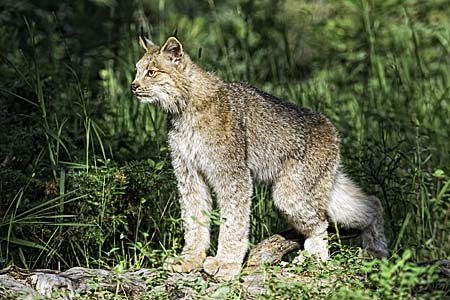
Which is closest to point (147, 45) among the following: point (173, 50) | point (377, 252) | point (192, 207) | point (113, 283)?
point (173, 50)

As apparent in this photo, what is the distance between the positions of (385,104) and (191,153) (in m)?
3.58

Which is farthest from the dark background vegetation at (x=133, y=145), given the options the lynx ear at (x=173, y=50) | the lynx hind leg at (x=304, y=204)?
the lynx ear at (x=173, y=50)

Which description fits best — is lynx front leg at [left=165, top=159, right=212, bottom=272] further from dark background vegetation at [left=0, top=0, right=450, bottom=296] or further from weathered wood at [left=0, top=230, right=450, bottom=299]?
weathered wood at [left=0, top=230, right=450, bottom=299]

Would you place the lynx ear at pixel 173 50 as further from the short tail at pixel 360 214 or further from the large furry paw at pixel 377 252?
the large furry paw at pixel 377 252

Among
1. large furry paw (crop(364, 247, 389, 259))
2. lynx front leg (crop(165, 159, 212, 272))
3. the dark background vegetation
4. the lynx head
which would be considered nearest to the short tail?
large furry paw (crop(364, 247, 389, 259))

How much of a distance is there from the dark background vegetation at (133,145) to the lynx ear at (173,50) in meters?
0.84

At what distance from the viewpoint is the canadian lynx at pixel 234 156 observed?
6.45m

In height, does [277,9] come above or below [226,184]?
above

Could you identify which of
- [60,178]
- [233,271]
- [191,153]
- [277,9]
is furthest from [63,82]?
[277,9]

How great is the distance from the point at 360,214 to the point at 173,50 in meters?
1.92

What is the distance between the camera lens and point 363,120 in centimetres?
917

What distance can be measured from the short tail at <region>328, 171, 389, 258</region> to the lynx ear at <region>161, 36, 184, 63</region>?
62.4 inches

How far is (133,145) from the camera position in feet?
27.0

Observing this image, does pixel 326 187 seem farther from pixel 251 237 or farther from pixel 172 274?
pixel 172 274
